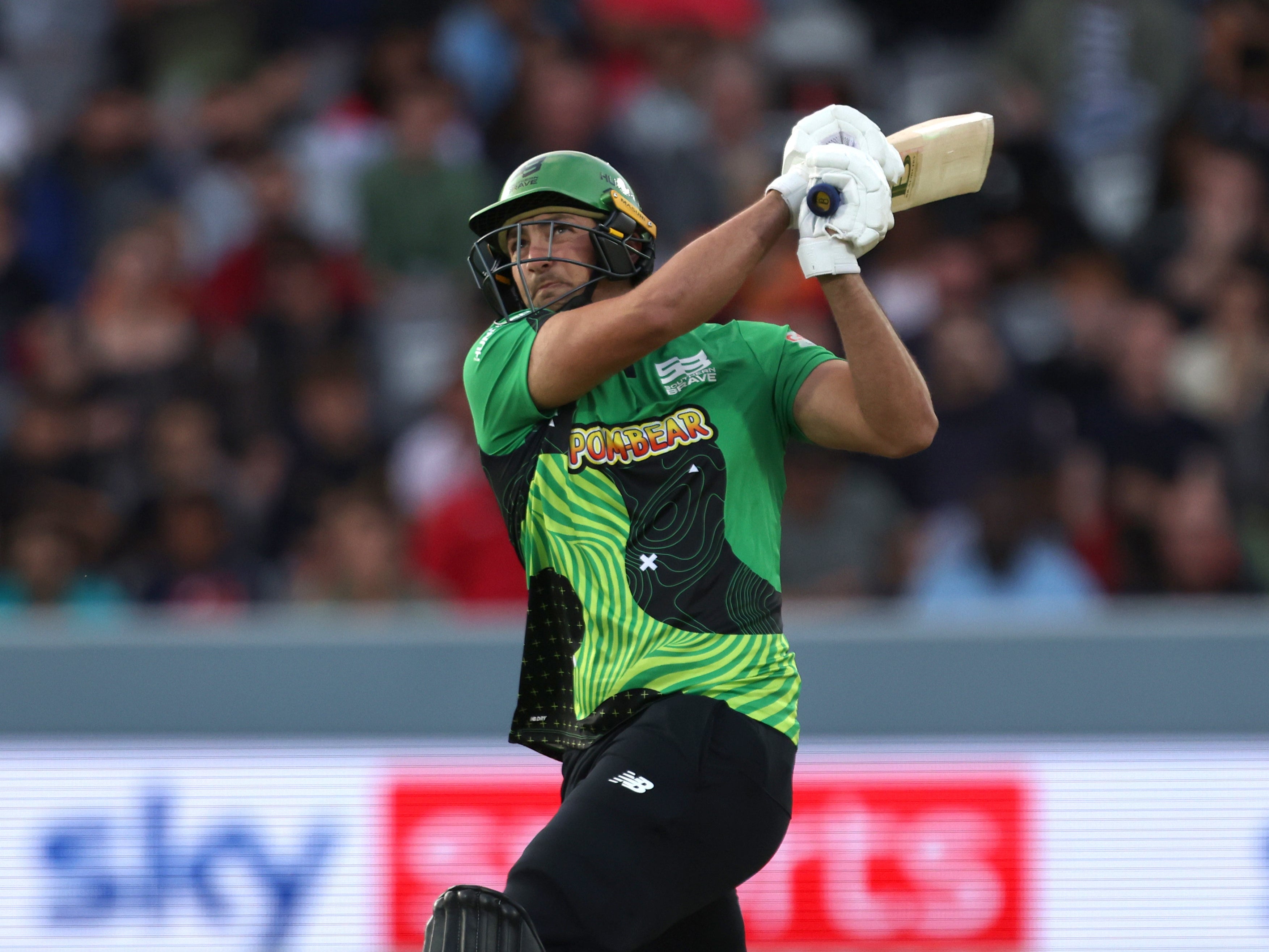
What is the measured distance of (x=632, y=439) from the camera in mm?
2990

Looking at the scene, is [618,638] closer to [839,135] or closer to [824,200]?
[824,200]

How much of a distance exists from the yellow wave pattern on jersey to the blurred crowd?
11.1 ft

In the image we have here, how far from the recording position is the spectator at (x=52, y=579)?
6.62 m

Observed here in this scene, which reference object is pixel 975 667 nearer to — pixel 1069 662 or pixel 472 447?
pixel 1069 662

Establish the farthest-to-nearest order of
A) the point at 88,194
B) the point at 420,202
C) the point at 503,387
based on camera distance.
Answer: the point at 88,194
the point at 420,202
the point at 503,387

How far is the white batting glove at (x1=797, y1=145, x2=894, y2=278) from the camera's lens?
114 inches

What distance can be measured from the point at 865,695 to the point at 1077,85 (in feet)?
15.7

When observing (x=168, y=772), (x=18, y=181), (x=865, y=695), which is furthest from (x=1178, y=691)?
(x=18, y=181)

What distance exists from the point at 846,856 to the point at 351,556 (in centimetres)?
251

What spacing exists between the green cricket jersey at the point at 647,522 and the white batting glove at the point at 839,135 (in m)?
0.41

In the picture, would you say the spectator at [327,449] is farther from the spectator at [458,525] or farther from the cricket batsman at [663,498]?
the cricket batsman at [663,498]

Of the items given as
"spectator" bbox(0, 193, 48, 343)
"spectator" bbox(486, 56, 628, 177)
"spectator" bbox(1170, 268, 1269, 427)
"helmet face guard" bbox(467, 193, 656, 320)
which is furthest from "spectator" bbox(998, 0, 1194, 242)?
"helmet face guard" bbox(467, 193, 656, 320)

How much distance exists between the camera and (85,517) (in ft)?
22.6

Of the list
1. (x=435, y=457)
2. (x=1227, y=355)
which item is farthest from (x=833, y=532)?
(x=1227, y=355)
